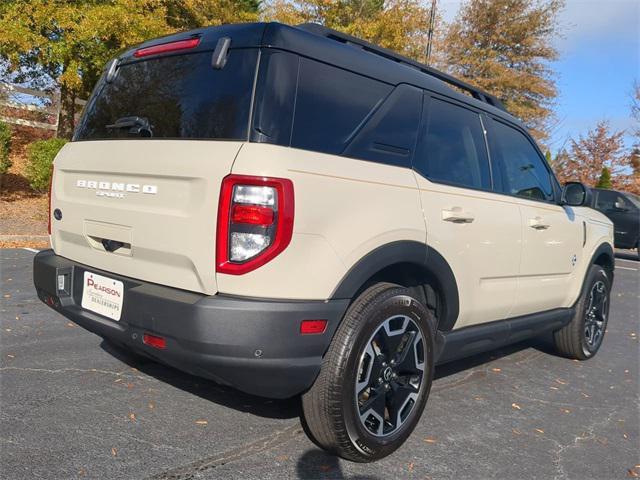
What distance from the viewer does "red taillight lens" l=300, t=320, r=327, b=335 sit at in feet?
7.16

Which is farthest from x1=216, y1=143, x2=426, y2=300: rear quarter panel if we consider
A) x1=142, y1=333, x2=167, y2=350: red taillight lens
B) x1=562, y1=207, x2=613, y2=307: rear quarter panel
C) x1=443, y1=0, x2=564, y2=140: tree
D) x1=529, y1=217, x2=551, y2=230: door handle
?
x1=443, y1=0, x2=564, y2=140: tree

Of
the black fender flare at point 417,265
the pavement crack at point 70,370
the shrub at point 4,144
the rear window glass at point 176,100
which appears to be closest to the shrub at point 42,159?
the shrub at point 4,144

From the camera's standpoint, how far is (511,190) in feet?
11.7

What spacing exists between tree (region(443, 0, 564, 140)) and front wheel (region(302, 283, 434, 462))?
27078 millimetres

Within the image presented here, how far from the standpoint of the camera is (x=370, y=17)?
63.1 feet

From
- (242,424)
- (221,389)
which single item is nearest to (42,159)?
(221,389)

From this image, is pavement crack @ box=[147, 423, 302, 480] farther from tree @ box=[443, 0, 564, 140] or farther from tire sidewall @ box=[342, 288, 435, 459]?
tree @ box=[443, 0, 564, 140]

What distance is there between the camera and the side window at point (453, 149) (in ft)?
9.60

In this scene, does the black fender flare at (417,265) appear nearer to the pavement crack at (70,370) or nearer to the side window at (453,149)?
the side window at (453,149)

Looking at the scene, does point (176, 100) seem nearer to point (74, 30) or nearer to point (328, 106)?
point (328, 106)

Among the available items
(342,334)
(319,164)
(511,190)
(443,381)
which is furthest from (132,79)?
(443,381)

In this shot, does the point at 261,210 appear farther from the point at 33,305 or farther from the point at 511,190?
the point at 33,305

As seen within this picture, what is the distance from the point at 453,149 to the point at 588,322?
8.50 ft

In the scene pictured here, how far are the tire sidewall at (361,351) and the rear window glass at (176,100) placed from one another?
0.98 m
